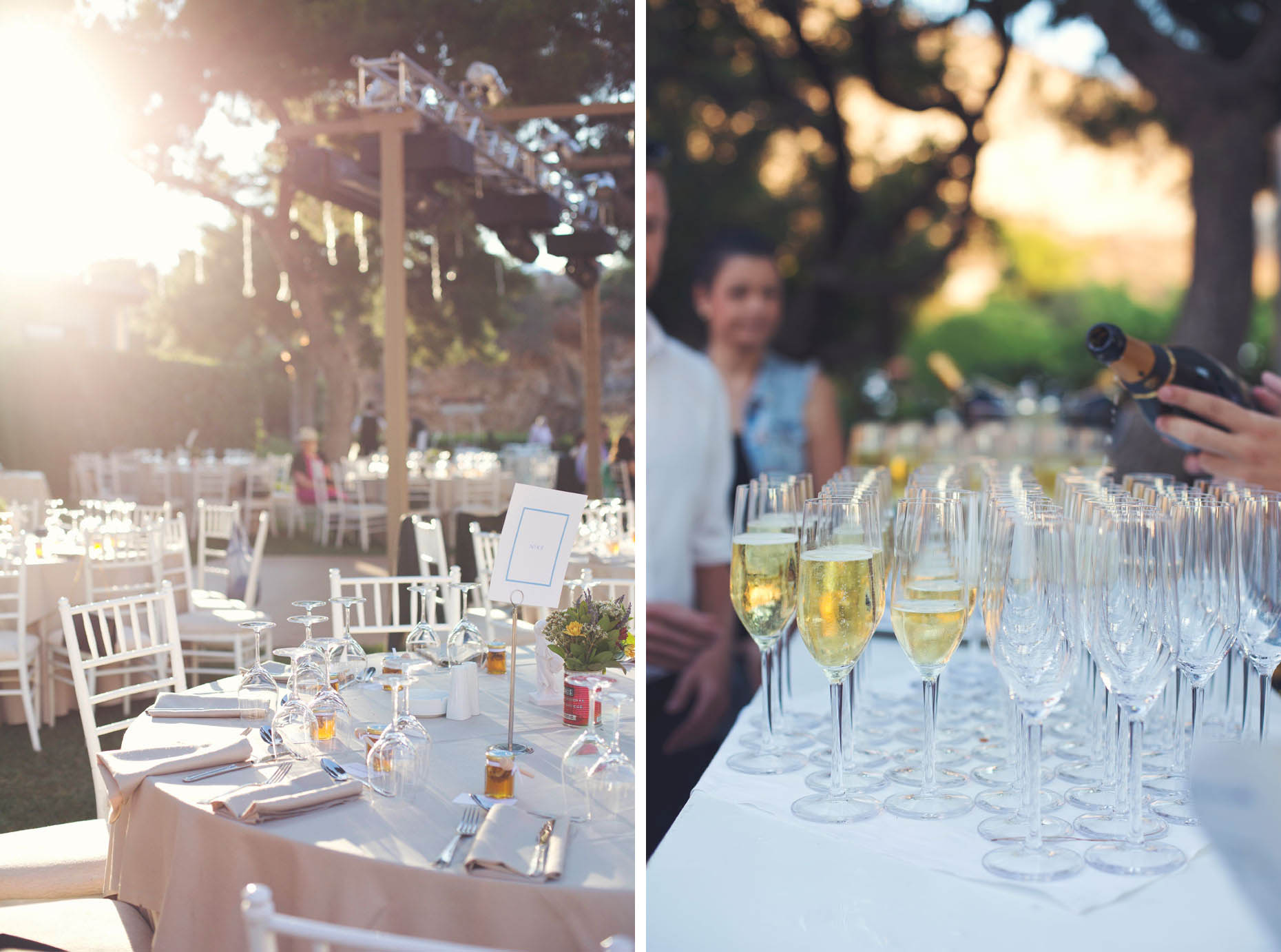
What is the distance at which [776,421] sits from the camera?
14.4ft

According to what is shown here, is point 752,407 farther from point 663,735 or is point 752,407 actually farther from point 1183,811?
point 1183,811

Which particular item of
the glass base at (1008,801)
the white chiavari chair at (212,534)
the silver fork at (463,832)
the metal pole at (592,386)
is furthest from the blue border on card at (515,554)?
the metal pole at (592,386)

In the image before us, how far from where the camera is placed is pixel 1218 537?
112cm

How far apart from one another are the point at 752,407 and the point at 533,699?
2.50m

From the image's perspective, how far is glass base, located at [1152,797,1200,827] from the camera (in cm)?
109

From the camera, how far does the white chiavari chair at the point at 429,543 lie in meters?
4.23

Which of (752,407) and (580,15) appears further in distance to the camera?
(752,407)

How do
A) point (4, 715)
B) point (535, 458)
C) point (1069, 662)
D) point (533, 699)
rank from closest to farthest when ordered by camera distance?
1. point (1069, 662)
2. point (533, 699)
3. point (4, 715)
4. point (535, 458)

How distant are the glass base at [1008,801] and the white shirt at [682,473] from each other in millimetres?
1459

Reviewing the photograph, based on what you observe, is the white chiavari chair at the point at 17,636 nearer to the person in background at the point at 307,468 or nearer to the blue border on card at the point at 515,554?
the person in background at the point at 307,468

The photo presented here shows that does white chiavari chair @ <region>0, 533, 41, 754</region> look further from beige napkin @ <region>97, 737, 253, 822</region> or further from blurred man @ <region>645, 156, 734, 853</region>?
blurred man @ <region>645, 156, 734, 853</region>

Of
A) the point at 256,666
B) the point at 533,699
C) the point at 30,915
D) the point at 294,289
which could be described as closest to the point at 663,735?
the point at 533,699

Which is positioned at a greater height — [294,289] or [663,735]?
[294,289]

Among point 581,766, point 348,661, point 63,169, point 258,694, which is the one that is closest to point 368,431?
point 63,169
